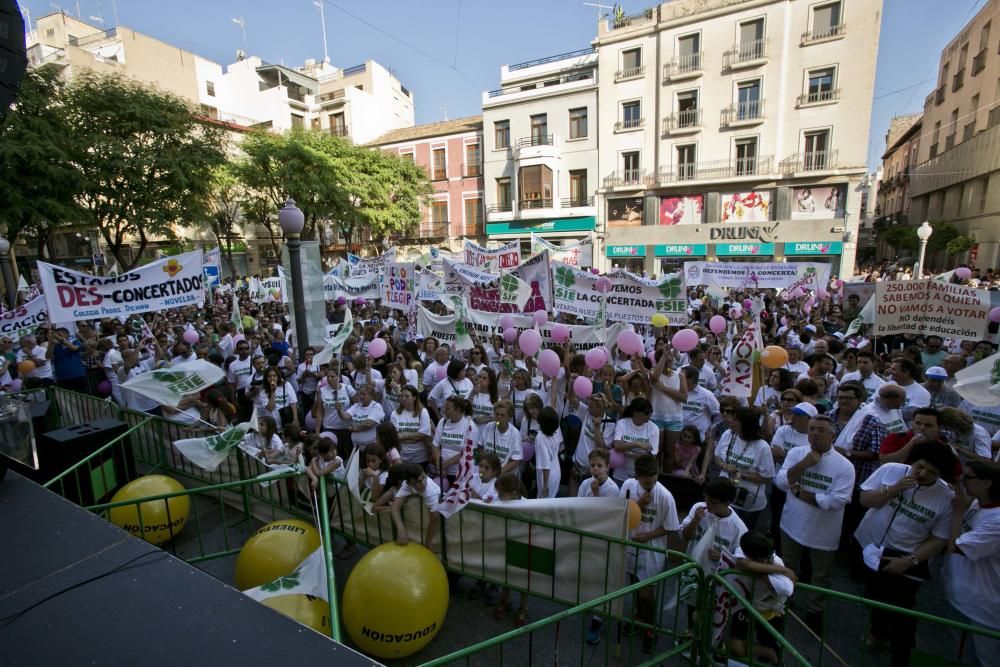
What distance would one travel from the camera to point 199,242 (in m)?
36.8

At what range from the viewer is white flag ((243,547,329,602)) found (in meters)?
2.86

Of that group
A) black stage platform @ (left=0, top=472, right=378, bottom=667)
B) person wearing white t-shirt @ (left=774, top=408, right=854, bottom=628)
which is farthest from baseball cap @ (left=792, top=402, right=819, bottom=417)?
black stage platform @ (left=0, top=472, right=378, bottom=667)

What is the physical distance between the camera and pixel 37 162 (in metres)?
16.9

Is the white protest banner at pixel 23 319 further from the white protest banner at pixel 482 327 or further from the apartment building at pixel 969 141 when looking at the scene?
the apartment building at pixel 969 141

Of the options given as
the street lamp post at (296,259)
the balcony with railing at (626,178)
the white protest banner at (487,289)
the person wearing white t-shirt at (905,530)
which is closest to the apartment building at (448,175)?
the balcony with railing at (626,178)

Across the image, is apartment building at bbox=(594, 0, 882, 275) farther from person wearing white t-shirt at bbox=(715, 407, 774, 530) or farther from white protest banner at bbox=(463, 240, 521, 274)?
person wearing white t-shirt at bbox=(715, 407, 774, 530)

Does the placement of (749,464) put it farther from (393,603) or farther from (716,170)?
(716,170)

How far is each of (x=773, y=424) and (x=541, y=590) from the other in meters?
3.30

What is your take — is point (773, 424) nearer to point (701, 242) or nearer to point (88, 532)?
point (88, 532)

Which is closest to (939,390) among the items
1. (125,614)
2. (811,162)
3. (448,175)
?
(125,614)

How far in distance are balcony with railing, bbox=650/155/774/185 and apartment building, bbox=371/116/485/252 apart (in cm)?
1268

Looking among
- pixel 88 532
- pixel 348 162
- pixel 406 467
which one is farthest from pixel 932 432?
pixel 348 162

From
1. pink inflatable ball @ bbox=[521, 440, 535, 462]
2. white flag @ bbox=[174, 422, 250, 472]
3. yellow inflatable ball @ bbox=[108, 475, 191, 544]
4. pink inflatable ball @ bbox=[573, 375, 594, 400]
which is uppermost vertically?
pink inflatable ball @ bbox=[573, 375, 594, 400]

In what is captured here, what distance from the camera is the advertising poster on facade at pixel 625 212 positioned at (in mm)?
31312
